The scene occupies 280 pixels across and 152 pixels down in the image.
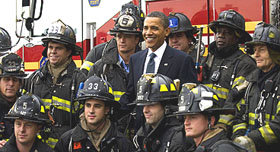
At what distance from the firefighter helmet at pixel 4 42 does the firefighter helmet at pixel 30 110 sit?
11.0 feet

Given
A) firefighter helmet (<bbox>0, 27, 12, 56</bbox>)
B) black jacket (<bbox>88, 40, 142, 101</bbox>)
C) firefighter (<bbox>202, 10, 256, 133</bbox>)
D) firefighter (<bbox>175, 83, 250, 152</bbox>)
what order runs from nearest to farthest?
firefighter (<bbox>175, 83, 250, 152</bbox>), firefighter (<bbox>202, 10, 256, 133</bbox>), black jacket (<bbox>88, 40, 142, 101</bbox>), firefighter helmet (<bbox>0, 27, 12, 56</bbox>)

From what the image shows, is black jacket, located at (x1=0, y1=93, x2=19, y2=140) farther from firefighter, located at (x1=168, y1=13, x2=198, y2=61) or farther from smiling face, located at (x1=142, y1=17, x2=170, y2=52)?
firefighter, located at (x1=168, y1=13, x2=198, y2=61)

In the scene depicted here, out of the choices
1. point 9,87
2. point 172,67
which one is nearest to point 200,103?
point 172,67

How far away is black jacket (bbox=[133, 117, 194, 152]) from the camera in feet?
17.4

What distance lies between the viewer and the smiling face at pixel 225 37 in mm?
6617

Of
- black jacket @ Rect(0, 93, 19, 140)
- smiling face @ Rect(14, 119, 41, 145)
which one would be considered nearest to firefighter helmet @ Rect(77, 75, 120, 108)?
smiling face @ Rect(14, 119, 41, 145)

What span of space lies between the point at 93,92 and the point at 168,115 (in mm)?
1025

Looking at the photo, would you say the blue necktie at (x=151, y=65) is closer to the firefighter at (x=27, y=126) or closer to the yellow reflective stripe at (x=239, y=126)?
the yellow reflective stripe at (x=239, y=126)

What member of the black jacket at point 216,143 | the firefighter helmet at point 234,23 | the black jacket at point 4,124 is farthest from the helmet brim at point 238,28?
the black jacket at point 4,124

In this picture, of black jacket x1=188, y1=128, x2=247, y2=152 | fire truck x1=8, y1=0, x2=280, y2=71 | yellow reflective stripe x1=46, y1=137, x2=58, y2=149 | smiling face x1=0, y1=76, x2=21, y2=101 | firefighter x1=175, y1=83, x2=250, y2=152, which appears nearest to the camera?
black jacket x1=188, y1=128, x2=247, y2=152

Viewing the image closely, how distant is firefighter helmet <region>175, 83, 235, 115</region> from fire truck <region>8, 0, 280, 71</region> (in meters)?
3.03

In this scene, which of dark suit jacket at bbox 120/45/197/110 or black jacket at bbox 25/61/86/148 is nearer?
dark suit jacket at bbox 120/45/197/110

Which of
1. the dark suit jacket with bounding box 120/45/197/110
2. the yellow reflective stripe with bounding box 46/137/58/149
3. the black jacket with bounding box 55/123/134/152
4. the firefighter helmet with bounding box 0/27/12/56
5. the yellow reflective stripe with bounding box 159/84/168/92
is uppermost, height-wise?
the firefighter helmet with bounding box 0/27/12/56

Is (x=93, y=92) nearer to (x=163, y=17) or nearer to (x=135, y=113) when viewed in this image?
(x=135, y=113)
